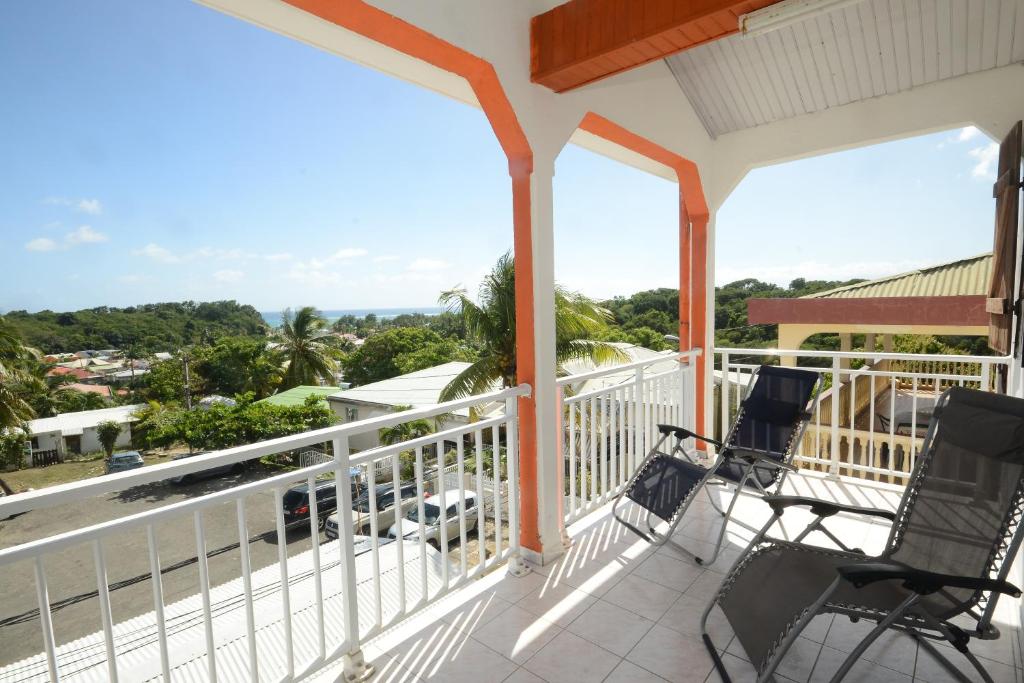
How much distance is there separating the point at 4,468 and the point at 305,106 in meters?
32.1

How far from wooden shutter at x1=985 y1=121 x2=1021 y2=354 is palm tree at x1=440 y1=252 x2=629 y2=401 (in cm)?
848

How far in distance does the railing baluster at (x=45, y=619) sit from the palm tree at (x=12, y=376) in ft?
58.4

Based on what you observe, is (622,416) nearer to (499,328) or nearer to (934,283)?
(934,283)

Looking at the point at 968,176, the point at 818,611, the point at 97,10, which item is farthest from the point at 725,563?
the point at 97,10

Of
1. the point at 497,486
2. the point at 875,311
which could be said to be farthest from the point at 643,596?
the point at 875,311

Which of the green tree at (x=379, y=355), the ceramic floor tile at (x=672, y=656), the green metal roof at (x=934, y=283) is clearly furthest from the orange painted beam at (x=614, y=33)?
the green tree at (x=379, y=355)

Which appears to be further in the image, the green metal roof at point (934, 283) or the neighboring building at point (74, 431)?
the neighboring building at point (74, 431)

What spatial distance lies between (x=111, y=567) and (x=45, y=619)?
1914cm

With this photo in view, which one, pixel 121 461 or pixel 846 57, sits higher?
pixel 846 57

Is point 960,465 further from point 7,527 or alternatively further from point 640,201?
point 640,201

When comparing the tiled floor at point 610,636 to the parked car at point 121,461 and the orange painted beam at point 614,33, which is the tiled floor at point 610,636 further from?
the parked car at point 121,461

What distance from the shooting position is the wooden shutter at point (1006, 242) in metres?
2.77

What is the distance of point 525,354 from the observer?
2760mm

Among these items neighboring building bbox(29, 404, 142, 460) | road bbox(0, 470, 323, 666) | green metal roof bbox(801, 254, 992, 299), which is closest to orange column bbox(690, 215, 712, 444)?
green metal roof bbox(801, 254, 992, 299)
